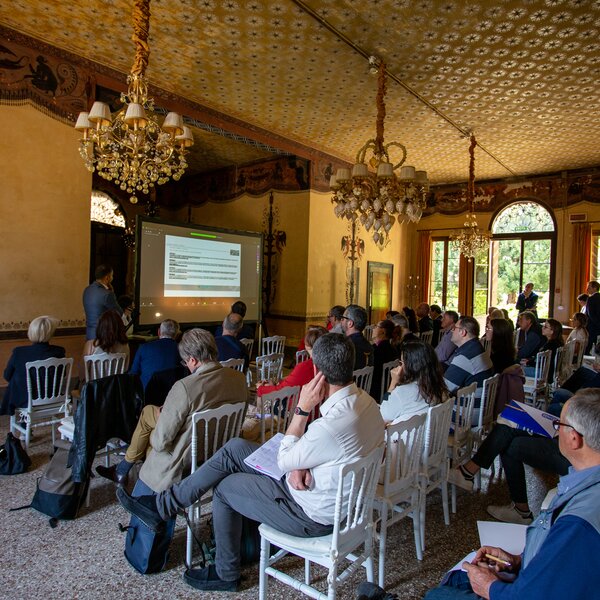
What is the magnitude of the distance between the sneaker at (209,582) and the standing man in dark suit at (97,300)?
363cm

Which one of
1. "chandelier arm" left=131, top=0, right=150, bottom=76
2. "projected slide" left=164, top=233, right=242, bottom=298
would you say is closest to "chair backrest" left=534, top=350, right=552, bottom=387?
"chandelier arm" left=131, top=0, right=150, bottom=76

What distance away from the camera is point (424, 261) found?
1159 cm

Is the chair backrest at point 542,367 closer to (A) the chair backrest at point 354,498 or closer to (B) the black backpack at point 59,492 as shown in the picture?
(A) the chair backrest at point 354,498

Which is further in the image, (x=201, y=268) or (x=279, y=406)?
(x=201, y=268)

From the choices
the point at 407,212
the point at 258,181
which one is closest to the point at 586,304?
the point at 407,212

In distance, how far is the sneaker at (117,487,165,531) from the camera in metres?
2.24

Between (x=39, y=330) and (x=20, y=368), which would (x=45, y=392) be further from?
(x=39, y=330)

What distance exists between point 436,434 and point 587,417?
1.36m

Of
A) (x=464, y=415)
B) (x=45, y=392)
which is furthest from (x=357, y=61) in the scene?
(x=45, y=392)

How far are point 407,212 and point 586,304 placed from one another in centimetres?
501

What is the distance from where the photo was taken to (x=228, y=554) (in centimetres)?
222

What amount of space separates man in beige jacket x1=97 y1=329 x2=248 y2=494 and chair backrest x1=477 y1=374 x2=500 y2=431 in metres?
1.91

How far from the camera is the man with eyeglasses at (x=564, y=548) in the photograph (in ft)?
3.73

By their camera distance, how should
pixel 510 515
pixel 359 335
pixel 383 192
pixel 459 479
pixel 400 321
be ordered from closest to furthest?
pixel 510 515 → pixel 459 479 → pixel 359 335 → pixel 383 192 → pixel 400 321
